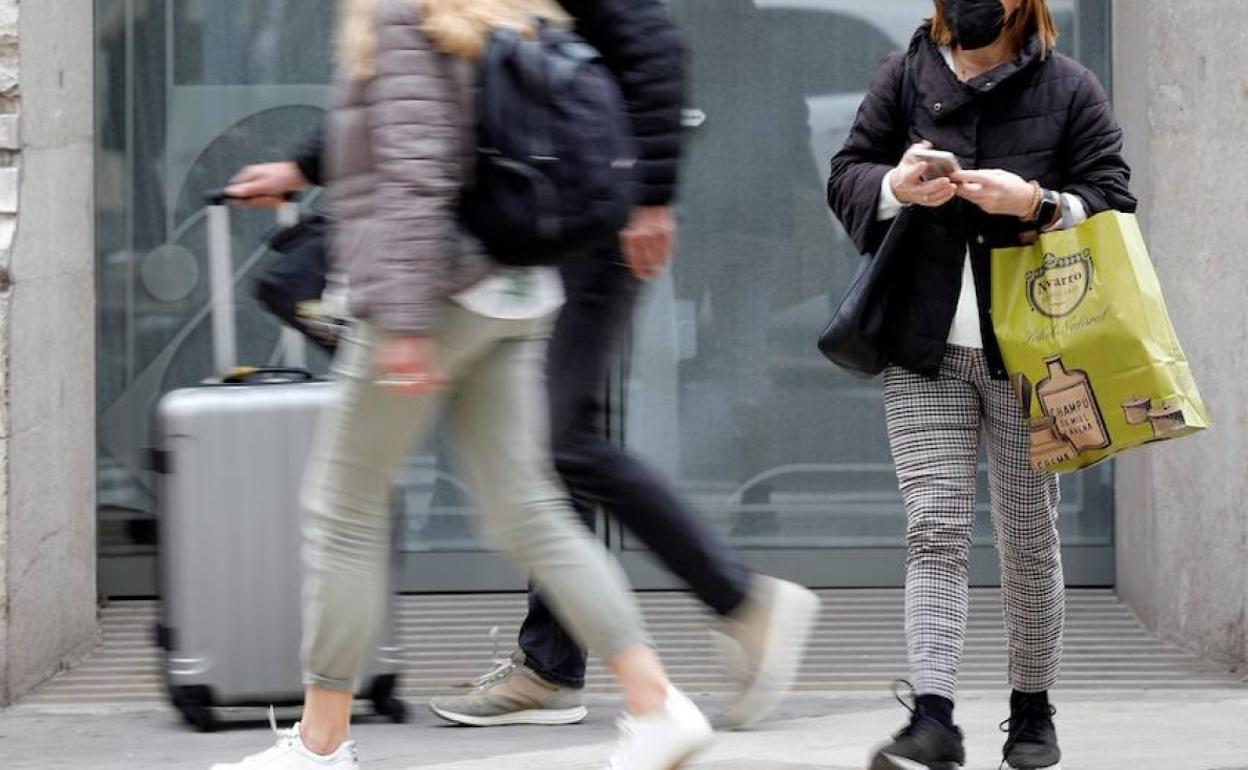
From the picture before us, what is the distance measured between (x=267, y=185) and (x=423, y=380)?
0.91m

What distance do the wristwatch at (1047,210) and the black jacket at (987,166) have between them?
6 centimetres

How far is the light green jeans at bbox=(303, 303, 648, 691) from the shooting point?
3869 millimetres

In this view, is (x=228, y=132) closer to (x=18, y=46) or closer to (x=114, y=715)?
(x=18, y=46)

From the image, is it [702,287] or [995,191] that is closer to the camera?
[995,191]

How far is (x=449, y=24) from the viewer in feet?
11.8

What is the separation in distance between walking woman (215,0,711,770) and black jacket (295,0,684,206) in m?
0.54

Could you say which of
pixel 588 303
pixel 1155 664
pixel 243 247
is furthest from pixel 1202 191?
pixel 243 247

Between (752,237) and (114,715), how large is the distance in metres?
2.61

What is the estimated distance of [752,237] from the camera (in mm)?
7195

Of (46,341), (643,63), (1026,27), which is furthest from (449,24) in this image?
(46,341)

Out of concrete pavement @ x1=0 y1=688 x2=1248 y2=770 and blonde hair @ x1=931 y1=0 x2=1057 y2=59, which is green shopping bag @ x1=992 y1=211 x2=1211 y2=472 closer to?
blonde hair @ x1=931 y1=0 x2=1057 y2=59

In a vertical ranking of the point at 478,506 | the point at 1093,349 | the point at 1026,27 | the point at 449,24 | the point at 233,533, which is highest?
the point at 1026,27

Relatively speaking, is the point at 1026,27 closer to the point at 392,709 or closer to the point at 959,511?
the point at 959,511

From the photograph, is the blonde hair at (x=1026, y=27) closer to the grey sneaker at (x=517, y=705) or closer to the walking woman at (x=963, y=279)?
the walking woman at (x=963, y=279)
